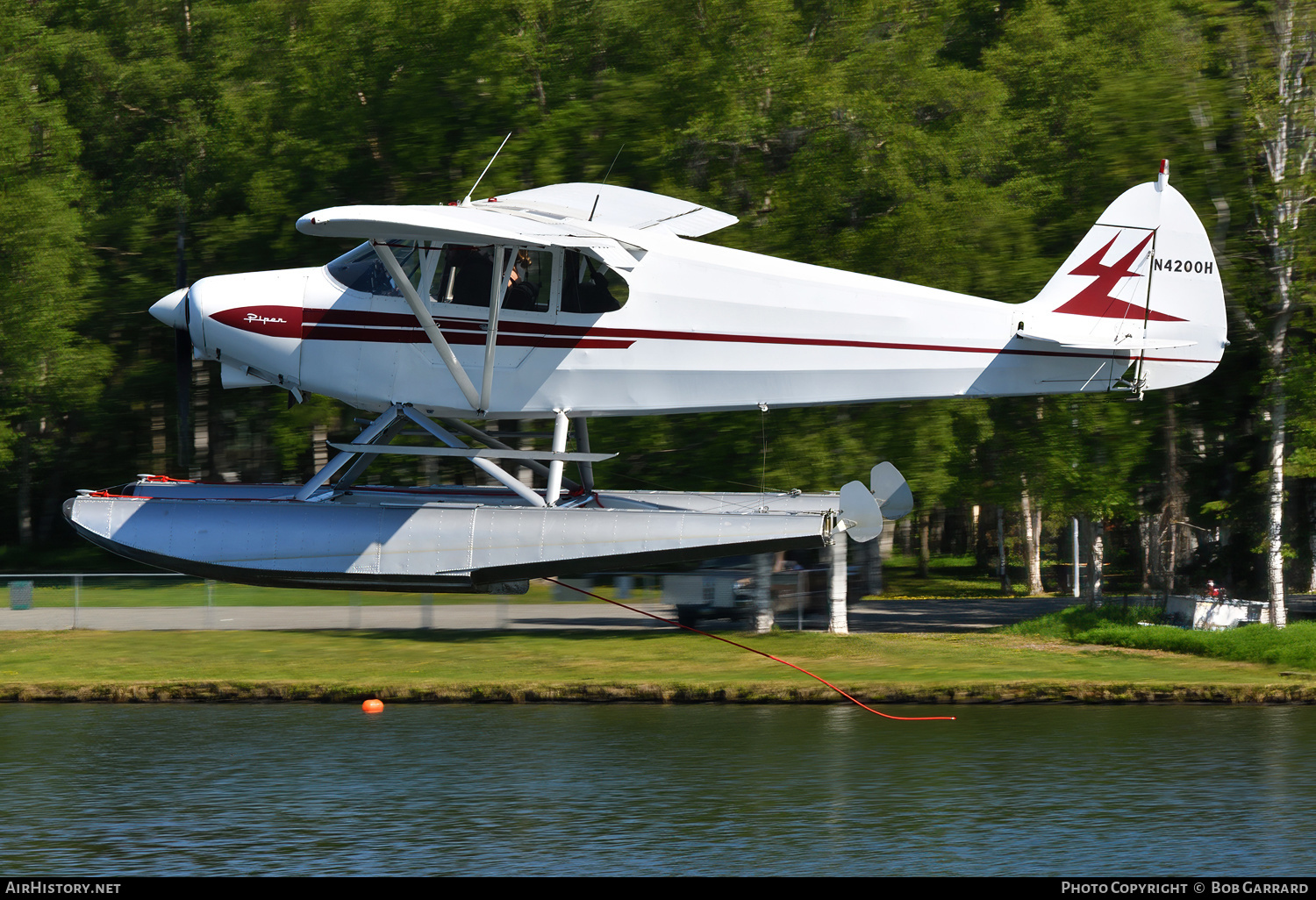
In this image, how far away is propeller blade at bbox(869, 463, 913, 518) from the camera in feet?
44.2

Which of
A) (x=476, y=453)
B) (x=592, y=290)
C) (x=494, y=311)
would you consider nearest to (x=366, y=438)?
(x=476, y=453)

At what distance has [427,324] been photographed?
13367mm

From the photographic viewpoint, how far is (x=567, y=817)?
53.9 feet

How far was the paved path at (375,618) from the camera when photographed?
2488 cm

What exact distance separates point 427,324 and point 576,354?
4.86 feet

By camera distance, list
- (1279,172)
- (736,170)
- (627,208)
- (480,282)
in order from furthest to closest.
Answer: (736,170) → (1279,172) → (627,208) → (480,282)

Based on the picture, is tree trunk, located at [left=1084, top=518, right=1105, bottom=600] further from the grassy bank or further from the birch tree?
the birch tree

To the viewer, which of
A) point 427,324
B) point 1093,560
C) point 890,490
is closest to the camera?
point 427,324

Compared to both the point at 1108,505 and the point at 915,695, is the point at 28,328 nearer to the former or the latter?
the point at 915,695

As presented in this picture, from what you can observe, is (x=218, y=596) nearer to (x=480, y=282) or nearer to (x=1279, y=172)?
(x=480, y=282)

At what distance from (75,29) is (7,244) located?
884cm

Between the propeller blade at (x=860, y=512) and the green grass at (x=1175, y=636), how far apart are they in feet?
46.8

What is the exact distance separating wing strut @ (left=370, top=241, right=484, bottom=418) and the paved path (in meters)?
12.2

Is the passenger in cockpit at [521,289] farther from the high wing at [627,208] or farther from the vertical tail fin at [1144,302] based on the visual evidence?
the vertical tail fin at [1144,302]
